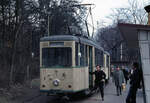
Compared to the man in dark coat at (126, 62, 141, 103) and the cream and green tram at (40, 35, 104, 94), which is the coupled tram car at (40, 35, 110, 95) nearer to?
the cream and green tram at (40, 35, 104, 94)

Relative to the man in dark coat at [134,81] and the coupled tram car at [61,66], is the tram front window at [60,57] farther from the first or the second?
the man in dark coat at [134,81]

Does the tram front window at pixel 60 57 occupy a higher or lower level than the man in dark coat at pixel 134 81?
higher

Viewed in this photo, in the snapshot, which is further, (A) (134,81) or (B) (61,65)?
(B) (61,65)

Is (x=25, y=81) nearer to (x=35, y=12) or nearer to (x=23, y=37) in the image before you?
(x=23, y=37)

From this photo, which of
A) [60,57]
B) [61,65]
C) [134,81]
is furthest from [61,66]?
[134,81]

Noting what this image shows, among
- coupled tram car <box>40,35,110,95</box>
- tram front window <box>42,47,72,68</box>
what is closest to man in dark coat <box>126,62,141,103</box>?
coupled tram car <box>40,35,110,95</box>

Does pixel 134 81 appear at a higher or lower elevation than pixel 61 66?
lower

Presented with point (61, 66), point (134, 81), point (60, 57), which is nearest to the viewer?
point (134, 81)

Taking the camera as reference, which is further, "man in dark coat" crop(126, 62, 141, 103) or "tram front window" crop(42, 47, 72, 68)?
"tram front window" crop(42, 47, 72, 68)

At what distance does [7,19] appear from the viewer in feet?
63.2

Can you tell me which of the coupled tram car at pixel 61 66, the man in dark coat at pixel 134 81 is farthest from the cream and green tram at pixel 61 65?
the man in dark coat at pixel 134 81

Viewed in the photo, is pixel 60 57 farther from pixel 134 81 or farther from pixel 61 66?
pixel 134 81

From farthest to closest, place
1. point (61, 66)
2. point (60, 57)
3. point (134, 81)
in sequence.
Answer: point (60, 57)
point (61, 66)
point (134, 81)

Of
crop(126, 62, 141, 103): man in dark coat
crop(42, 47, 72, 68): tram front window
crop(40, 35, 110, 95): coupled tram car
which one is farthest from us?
crop(42, 47, 72, 68): tram front window
